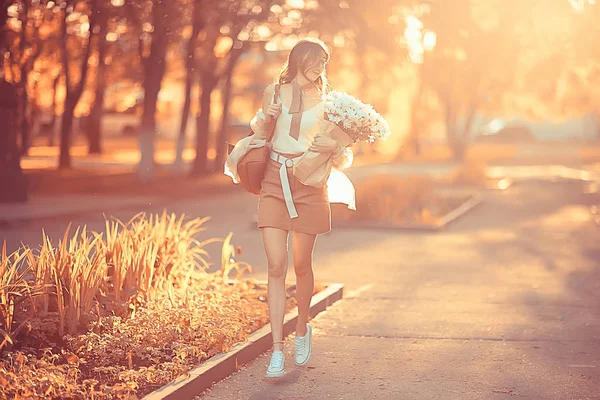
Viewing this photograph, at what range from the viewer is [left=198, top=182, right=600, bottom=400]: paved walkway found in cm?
680

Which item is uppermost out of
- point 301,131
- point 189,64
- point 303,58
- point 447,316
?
point 189,64

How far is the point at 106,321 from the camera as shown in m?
7.14

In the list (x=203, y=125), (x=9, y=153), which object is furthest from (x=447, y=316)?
(x=203, y=125)

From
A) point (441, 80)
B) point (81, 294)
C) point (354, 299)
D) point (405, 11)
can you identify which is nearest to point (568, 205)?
point (405, 11)

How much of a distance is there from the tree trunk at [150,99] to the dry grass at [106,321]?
752 inches

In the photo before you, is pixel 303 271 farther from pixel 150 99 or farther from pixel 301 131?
pixel 150 99

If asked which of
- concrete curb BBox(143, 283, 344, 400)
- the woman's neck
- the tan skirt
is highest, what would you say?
the woman's neck

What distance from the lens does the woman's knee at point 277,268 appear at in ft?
22.6

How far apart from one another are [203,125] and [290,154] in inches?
1104

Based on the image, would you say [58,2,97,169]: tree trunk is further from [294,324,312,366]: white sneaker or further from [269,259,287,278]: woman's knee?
[269,259,287,278]: woman's knee

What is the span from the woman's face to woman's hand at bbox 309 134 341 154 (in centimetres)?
38

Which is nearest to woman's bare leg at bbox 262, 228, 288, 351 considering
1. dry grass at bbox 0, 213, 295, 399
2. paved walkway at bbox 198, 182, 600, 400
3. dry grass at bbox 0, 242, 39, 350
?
paved walkway at bbox 198, 182, 600, 400

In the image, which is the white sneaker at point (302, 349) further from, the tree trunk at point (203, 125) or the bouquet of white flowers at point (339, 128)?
the tree trunk at point (203, 125)

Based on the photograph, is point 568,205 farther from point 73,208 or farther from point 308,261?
point 308,261
